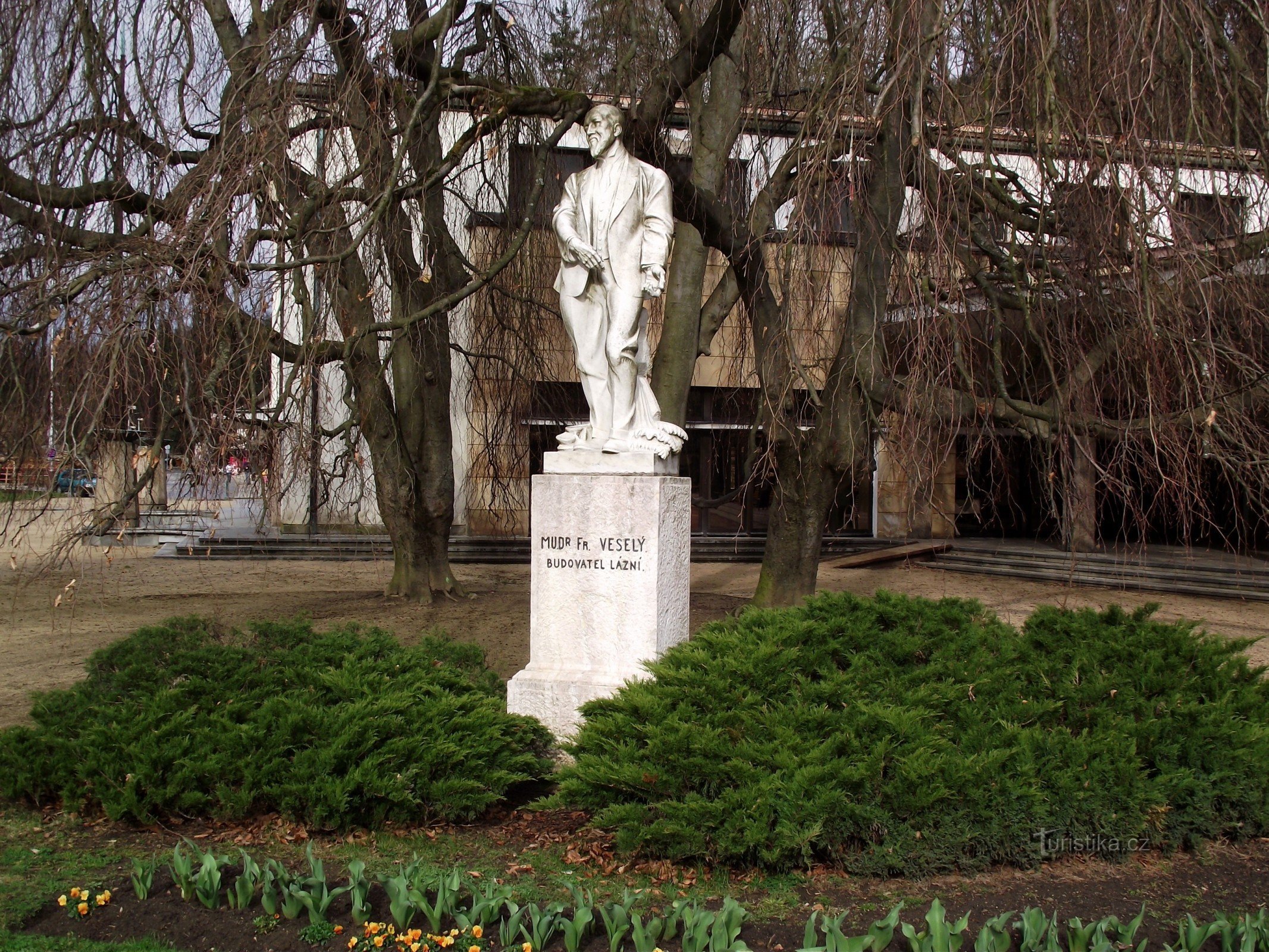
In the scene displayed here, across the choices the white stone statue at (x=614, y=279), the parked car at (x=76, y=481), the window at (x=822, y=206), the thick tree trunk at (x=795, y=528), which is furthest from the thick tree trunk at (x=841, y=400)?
the parked car at (x=76, y=481)

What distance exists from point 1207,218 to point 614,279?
3.64m

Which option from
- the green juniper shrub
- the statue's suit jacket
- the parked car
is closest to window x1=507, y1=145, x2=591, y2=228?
the statue's suit jacket

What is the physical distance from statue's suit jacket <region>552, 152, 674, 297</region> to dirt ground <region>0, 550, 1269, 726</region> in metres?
2.95

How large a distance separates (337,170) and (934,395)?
473 cm

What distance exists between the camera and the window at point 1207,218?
545 cm

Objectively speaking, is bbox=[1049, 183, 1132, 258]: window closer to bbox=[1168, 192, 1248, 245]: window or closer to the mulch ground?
bbox=[1168, 192, 1248, 245]: window

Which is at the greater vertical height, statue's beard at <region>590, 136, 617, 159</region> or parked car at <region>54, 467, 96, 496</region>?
statue's beard at <region>590, 136, 617, 159</region>

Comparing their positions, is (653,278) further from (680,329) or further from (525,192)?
(680,329)

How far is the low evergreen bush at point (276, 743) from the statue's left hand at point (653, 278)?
250 cm

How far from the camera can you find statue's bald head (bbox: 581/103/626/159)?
257 inches

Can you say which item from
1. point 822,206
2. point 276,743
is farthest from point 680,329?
point 276,743

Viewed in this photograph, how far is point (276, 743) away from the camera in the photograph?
5160 mm

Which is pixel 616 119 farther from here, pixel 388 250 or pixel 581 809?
pixel 581 809

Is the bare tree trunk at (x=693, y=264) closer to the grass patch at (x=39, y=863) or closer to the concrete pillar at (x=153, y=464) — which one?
the concrete pillar at (x=153, y=464)
